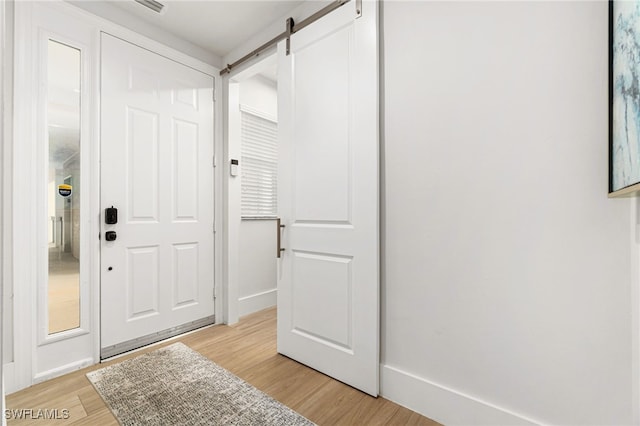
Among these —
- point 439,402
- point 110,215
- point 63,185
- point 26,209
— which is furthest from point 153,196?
point 439,402

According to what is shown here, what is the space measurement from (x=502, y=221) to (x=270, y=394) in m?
1.60

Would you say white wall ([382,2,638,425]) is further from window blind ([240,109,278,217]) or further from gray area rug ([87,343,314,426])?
window blind ([240,109,278,217])

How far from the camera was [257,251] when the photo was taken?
342 cm

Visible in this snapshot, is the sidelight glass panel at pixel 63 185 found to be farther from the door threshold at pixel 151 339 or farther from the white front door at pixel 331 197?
the white front door at pixel 331 197

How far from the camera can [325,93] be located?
2.12 metres

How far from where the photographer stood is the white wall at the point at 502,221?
1.29 m

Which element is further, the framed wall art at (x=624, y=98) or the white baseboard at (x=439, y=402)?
the white baseboard at (x=439, y=402)

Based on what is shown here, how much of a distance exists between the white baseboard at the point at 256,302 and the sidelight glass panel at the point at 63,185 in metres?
1.35

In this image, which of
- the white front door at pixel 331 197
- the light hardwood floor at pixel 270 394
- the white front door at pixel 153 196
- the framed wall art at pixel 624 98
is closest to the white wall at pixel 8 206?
the light hardwood floor at pixel 270 394

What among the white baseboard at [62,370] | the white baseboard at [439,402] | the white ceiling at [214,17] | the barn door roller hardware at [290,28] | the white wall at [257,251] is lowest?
the white baseboard at [62,370]

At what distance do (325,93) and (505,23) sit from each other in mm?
1042

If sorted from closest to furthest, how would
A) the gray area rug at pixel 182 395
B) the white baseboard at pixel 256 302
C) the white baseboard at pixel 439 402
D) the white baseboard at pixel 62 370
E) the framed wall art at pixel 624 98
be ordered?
the framed wall art at pixel 624 98 → the white baseboard at pixel 439 402 → the gray area rug at pixel 182 395 → the white baseboard at pixel 62 370 → the white baseboard at pixel 256 302

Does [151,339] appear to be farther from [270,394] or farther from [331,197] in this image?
[331,197]

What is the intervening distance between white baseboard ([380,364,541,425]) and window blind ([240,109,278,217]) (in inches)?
84.5
